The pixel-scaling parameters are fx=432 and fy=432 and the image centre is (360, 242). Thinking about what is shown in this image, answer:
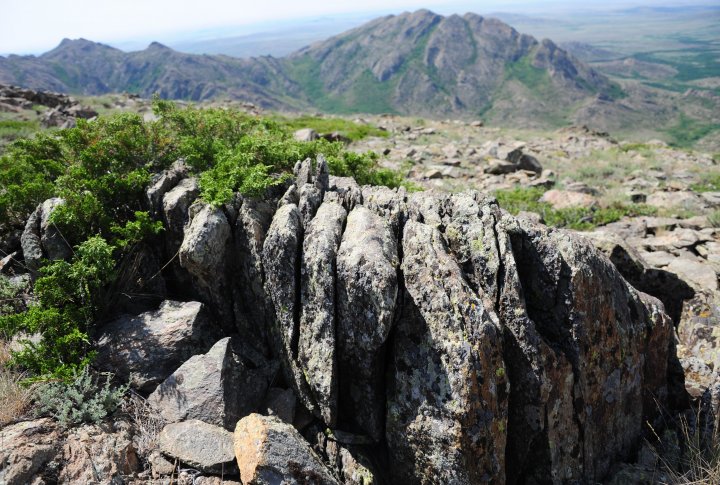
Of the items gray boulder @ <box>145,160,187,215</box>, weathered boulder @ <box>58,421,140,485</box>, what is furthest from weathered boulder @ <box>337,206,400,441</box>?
gray boulder @ <box>145,160,187,215</box>

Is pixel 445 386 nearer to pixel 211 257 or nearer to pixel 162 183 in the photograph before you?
pixel 211 257

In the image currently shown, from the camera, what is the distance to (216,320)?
890cm

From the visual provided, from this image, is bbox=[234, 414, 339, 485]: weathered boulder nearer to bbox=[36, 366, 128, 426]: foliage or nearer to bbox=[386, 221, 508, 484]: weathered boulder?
bbox=[386, 221, 508, 484]: weathered boulder

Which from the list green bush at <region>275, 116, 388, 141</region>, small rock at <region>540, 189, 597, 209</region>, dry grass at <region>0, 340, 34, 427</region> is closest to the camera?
dry grass at <region>0, 340, 34, 427</region>

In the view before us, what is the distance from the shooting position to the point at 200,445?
22.0 ft

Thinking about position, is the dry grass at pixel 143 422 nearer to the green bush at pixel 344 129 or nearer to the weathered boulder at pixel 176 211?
the weathered boulder at pixel 176 211

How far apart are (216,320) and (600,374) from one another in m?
7.32

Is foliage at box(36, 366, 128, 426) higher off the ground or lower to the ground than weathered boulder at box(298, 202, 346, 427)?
lower

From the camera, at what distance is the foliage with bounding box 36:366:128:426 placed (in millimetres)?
6823

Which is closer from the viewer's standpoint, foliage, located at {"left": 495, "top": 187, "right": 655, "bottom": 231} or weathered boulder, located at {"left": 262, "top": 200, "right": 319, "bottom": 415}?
weathered boulder, located at {"left": 262, "top": 200, "right": 319, "bottom": 415}

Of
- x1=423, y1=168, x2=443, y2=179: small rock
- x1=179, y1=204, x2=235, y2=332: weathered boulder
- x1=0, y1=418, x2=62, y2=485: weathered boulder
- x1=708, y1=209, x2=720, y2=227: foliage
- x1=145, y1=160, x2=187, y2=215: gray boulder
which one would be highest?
x1=145, y1=160, x2=187, y2=215: gray boulder

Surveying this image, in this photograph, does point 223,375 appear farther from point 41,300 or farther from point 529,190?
point 529,190

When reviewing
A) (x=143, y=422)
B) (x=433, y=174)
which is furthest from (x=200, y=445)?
(x=433, y=174)

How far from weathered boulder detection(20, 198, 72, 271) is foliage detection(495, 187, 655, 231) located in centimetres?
1487
